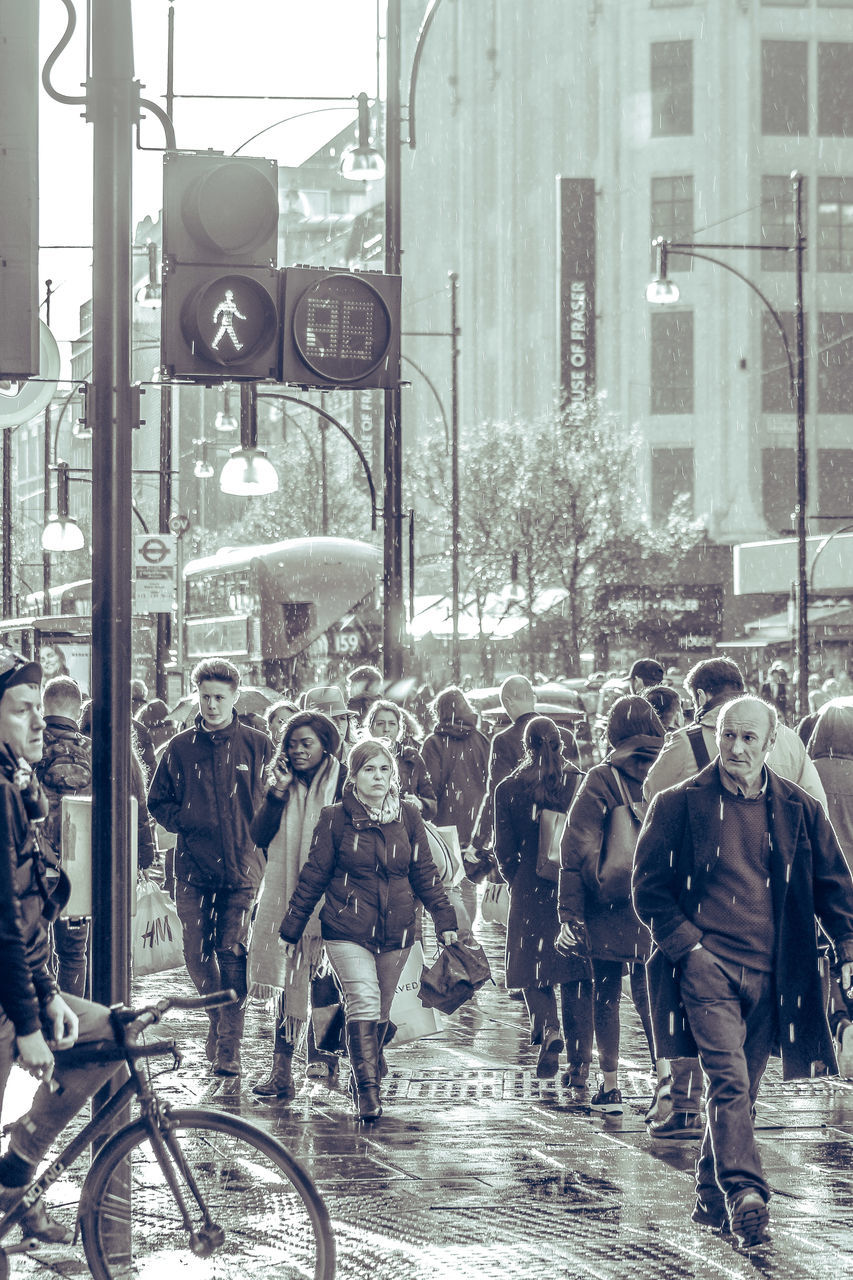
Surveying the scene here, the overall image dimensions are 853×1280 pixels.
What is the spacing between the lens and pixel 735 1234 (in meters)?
6.19

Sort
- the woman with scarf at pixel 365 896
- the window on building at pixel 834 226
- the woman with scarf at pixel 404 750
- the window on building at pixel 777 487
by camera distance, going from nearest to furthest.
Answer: the woman with scarf at pixel 365 896 < the woman with scarf at pixel 404 750 < the window on building at pixel 777 487 < the window on building at pixel 834 226

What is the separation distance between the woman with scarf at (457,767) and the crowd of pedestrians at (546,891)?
2521 mm

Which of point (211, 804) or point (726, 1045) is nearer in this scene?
point (726, 1045)

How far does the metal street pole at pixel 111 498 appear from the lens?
568 cm

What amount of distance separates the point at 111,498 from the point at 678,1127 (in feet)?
12.7

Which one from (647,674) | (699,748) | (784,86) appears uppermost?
(784,86)

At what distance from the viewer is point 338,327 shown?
6.40 metres

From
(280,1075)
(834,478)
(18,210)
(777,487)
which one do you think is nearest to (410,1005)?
(280,1075)

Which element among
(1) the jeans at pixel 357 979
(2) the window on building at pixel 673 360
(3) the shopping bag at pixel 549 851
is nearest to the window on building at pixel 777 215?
(2) the window on building at pixel 673 360

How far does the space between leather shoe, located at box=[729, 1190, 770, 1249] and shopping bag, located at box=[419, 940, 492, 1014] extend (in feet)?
9.31

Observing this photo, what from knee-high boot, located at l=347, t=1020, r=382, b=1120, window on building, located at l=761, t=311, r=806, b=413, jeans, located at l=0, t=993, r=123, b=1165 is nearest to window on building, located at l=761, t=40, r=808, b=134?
window on building, located at l=761, t=311, r=806, b=413

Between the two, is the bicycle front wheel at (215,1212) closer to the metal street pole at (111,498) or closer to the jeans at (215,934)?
the metal street pole at (111,498)

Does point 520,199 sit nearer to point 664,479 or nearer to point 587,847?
point 664,479

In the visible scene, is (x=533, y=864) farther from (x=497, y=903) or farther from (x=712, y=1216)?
(x=712, y=1216)
